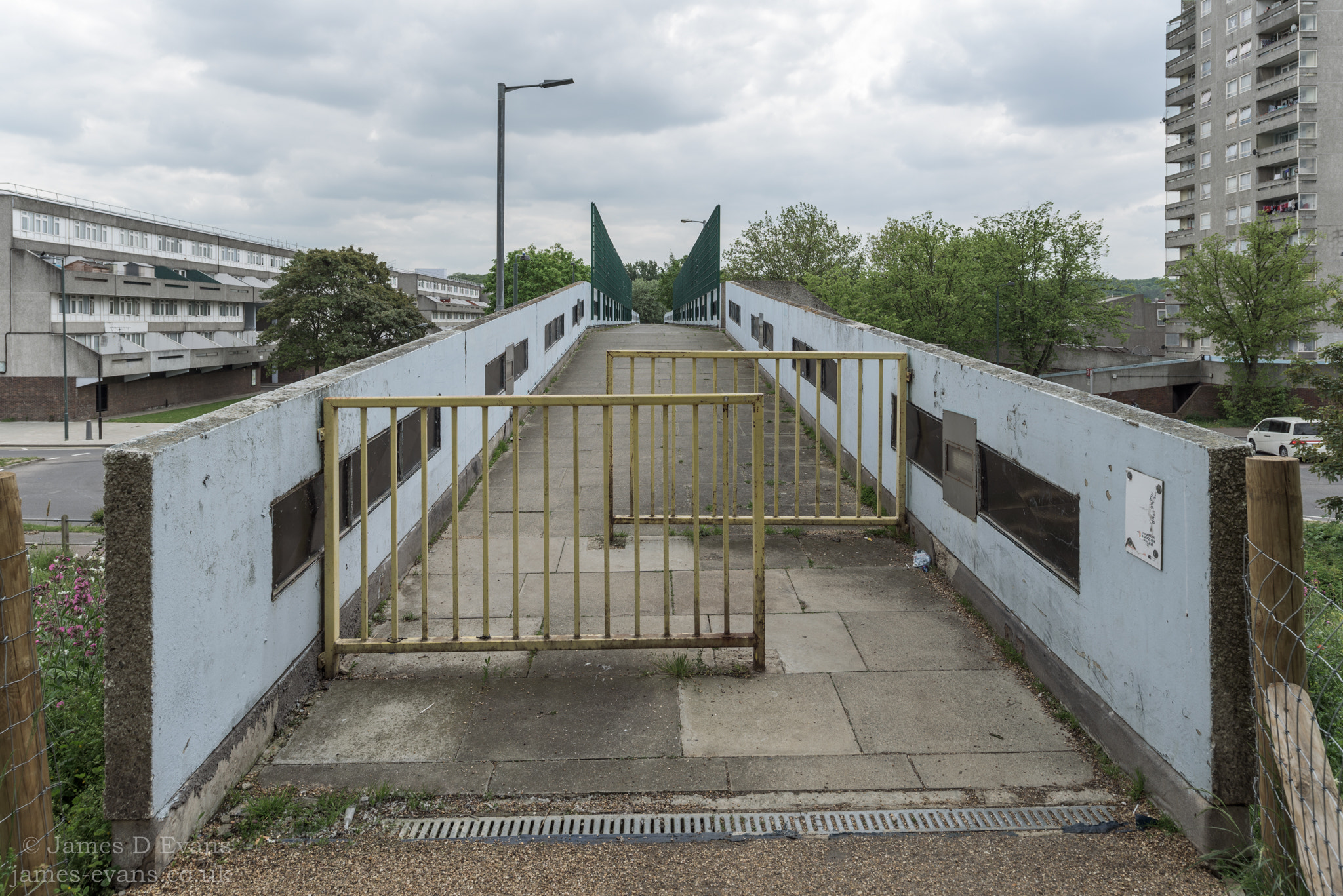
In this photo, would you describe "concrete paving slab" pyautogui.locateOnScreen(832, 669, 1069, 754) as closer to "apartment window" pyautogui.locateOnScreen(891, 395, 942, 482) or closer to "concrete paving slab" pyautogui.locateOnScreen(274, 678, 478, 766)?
"concrete paving slab" pyautogui.locateOnScreen(274, 678, 478, 766)

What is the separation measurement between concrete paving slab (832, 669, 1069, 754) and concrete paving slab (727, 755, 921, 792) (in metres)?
0.16

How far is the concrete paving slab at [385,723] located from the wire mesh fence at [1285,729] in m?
3.64

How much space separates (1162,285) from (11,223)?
65.5 metres

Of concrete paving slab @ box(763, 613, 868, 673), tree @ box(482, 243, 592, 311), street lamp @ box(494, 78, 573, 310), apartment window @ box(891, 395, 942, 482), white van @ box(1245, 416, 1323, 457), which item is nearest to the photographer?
concrete paving slab @ box(763, 613, 868, 673)

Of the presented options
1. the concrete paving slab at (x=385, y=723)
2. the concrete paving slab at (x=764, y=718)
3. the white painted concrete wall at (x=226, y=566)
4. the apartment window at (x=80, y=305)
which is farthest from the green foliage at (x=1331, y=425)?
the apartment window at (x=80, y=305)

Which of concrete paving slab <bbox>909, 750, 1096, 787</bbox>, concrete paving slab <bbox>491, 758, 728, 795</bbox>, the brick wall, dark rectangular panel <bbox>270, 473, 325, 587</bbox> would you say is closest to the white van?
concrete paving slab <bbox>909, 750, 1096, 787</bbox>

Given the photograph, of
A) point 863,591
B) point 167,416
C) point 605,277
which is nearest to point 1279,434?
point 605,277

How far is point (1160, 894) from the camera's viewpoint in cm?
354

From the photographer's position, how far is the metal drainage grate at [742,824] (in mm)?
3992

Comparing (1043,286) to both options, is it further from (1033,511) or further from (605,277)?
(1033,511)

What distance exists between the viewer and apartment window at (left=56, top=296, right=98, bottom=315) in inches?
1972

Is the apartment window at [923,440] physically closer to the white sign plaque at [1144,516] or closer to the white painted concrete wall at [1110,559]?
the white painted concrete wall at [1110,559]

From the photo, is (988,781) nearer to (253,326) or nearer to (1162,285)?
(1162,285)

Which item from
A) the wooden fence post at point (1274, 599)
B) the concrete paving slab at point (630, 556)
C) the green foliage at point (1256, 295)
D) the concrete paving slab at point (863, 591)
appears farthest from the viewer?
the green foliage at point (1256, 295)
